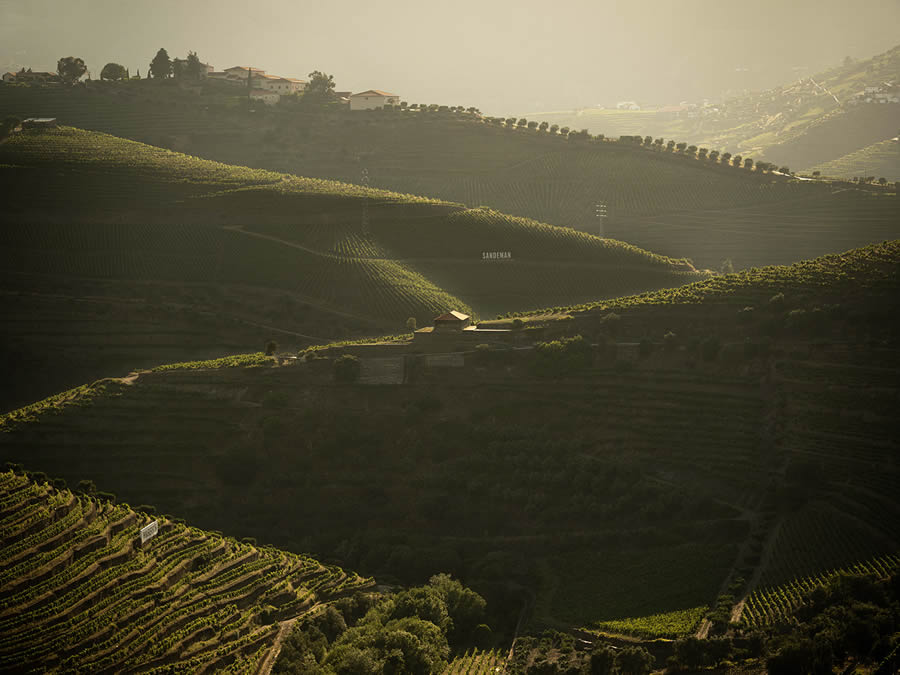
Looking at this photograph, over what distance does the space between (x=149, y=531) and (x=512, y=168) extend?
71066 mm

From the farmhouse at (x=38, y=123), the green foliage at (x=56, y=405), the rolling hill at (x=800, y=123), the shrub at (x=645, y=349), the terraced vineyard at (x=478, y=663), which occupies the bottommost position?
the terraced vineyard at (x=478, y=663)

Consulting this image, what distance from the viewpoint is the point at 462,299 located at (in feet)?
241

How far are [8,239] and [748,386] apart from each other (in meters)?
55.7

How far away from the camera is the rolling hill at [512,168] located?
89.0 m

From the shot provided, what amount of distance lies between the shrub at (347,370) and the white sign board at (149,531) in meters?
15.7

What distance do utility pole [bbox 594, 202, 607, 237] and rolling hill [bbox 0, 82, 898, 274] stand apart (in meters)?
0.30

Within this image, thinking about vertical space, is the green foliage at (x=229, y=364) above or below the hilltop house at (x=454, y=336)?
below

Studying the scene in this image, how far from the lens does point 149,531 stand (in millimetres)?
42438

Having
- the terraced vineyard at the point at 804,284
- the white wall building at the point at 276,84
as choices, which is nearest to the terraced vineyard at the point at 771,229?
the terraced vineyard at the point at 804,284

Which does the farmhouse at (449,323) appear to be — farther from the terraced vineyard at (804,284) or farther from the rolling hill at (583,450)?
the terraced vineyard at (804,284)

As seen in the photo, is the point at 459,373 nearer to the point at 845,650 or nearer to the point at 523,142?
the point at 845,650

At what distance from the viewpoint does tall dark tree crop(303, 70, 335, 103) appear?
124375mm

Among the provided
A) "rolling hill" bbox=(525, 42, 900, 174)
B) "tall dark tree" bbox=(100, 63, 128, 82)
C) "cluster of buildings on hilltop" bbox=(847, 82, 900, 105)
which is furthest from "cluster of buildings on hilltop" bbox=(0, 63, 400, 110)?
"cluster of buildings on hilltop" bbox=(847, 82, 900, 105)

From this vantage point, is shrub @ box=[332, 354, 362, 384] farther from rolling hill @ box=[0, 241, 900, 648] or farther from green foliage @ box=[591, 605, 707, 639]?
green foliage @ box=[591, 605, 707, 639]
